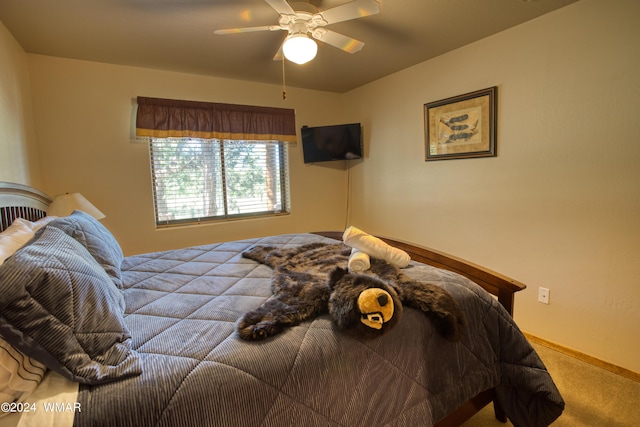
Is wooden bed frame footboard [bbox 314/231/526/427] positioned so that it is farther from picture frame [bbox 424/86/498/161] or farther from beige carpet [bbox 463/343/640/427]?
picture frame [bbox 424/86/498/161]

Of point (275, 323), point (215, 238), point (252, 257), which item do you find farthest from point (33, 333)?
point (215, 238)

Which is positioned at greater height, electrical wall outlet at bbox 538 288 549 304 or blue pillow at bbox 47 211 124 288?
blue pillow at bbox 47 211 124 288

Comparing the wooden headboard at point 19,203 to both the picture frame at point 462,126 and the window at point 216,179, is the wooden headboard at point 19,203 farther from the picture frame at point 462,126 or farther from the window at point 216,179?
the picture frame at point 462,126

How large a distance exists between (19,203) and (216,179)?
1734 mm

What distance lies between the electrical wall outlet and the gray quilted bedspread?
1220 millimetres

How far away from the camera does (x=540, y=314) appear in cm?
234

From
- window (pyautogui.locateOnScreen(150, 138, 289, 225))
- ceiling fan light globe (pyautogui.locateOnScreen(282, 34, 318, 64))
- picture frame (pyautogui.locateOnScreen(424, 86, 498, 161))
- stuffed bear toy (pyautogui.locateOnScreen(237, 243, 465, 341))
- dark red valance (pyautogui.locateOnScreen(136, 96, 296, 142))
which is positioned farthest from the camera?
window (pyautogui.locateOnScreen(150, 138, 289, 225))

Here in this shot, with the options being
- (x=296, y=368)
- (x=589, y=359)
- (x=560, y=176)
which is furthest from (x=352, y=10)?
(x=589, y=359)

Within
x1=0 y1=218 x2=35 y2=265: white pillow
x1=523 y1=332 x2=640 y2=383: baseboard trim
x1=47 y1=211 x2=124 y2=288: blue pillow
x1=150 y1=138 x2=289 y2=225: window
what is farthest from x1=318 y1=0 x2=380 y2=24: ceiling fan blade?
x1=523 y1=332 x2=640 y2=383: baseboard trim

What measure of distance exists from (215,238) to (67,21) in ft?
7.04

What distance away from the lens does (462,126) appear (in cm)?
271

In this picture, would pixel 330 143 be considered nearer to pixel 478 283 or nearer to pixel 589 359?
pixel 478 283

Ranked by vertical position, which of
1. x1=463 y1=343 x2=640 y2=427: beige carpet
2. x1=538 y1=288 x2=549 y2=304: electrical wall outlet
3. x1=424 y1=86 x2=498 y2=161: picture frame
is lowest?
x1=463 y1=343 x2=640 y2=427: beige carpet

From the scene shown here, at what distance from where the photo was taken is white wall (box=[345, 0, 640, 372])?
1.89 meters
